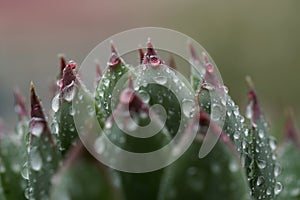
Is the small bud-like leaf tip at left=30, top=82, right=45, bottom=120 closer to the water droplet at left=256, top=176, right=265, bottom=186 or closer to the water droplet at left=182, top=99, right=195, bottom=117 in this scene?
the water droplet at left=182, top=99, right=195, bottom=117

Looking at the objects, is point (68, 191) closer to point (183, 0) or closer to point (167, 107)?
point (167, 107)

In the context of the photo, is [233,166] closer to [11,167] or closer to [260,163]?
[260,163]

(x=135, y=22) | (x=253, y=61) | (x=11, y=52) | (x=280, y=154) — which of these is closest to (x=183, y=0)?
(x=135, y=22)

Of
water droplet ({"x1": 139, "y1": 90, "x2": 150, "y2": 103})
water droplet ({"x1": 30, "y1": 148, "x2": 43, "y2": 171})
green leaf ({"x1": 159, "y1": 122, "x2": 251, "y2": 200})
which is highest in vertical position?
water droplet ({"x1": 139, "y1": 90, "x2": 150, "y2": 103})

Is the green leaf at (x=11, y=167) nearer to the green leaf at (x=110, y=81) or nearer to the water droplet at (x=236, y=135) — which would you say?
the green leaf at (x=110, y=81)

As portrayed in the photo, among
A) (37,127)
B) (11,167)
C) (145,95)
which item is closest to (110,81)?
(145,95)

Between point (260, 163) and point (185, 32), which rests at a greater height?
point (185, 32)

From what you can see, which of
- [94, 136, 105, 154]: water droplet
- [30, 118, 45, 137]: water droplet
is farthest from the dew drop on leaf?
[94, 136, 105, 154]: water droplet
